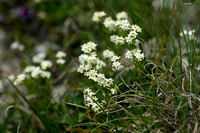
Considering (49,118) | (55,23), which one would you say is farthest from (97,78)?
(55,23)

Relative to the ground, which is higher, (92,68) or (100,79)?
(92,68)

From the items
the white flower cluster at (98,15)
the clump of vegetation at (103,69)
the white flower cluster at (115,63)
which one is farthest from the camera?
the white flower cluster at (98,15)

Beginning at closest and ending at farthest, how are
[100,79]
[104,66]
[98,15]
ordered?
1. [100,79]
2. [104,66]
3. [98,15]

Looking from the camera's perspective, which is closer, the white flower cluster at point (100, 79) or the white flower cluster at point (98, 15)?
the white flower cluster at point (100, 79)

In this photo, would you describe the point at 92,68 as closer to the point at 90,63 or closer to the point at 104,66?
the point at 90,63

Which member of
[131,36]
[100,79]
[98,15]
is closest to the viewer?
[100,79]

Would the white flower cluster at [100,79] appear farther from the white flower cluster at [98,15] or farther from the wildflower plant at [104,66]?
the white flower cluster at [98,15]

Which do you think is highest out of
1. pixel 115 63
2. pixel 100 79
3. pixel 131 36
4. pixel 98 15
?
pixel 98 15

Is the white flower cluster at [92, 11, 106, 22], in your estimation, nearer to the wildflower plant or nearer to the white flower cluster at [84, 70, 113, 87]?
the wildflower plant

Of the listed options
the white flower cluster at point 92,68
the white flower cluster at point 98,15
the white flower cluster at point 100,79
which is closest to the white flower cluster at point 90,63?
the white flower cluster at point 92,68

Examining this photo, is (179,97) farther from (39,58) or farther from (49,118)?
(39,58)

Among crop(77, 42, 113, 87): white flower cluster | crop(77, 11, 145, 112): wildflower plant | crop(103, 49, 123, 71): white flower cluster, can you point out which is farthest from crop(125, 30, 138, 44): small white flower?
crop(77, 42, 113, 87): white flower cluster

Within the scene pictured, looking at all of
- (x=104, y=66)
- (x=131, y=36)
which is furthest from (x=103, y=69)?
(x=131, y=36)
